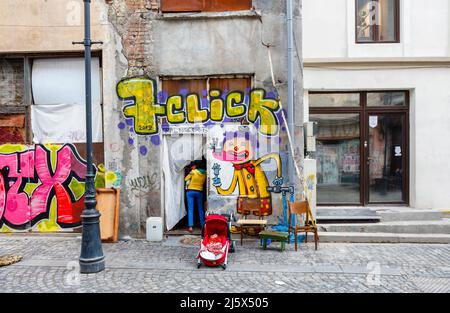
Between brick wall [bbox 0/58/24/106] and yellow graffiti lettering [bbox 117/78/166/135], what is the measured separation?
2575mm

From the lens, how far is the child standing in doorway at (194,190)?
9938 millimetres

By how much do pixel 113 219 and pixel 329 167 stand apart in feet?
18.7

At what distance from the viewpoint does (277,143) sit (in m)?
9.66

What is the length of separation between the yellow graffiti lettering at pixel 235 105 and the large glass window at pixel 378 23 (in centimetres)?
375

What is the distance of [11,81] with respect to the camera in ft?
33.6

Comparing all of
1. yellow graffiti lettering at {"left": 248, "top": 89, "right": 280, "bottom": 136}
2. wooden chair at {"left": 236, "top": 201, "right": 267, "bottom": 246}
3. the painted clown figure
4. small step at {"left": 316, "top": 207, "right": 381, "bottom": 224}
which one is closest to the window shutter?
yellow graffiti lettering at {"left": 248, "top": 89, "right": 280, "bottom": 136}

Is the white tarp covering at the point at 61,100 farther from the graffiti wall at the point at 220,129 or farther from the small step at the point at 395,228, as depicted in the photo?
the small step at the point at 395,228

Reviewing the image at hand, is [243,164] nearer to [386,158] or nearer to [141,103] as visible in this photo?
[141,103]

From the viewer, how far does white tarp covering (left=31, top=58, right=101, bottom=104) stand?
33.1 feet

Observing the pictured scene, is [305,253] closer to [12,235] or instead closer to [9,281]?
[9,281]

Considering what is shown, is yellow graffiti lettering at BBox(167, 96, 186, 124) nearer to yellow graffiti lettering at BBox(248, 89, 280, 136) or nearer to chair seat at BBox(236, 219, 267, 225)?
yellow graffiti lettering at BBox(248, 89, 280, 136)

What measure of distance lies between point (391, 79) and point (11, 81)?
373 inches

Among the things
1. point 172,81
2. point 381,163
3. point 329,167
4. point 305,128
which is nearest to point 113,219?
point 172,81

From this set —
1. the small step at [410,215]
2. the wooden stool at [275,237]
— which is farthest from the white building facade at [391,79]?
the wooden stool at [275,237]
